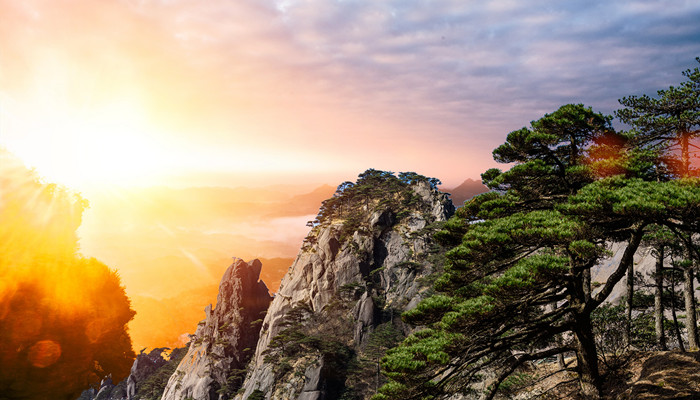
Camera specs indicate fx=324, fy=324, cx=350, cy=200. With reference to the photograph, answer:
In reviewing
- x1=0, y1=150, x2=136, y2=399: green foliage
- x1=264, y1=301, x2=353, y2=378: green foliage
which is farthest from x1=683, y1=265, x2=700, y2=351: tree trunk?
x1=264, y1=301, x2=353, y2=378: green foliage

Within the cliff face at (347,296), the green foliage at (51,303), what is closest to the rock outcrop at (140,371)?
the cliff face at (347,296)

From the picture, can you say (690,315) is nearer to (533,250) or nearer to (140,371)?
(533,250)

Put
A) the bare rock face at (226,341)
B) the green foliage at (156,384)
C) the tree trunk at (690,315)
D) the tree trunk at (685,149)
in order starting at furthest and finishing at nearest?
1. the green foliage at (156,384)
2. the bare rock face at (226,341)
3. the tree trunk at (690,315)
4. the tree trunk at (685,149)

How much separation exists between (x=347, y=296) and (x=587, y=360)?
6474 centimetres

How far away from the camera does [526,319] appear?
1003 cm

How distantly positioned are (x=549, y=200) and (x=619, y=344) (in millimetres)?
8464

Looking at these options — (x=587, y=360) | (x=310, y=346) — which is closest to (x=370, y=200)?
(x=310, y=346)

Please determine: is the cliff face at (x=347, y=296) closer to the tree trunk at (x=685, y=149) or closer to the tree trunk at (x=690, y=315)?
the tree trunk at (x=690, y=315)

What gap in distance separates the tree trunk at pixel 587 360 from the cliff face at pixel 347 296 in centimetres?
3921

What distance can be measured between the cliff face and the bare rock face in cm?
548

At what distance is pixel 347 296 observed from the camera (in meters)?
71.9

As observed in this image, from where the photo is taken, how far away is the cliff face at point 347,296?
5328cm

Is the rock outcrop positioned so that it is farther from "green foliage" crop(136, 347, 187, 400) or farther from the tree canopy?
the tree canopy

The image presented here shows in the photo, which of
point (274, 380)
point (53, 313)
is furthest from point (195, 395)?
point (53, 313)
